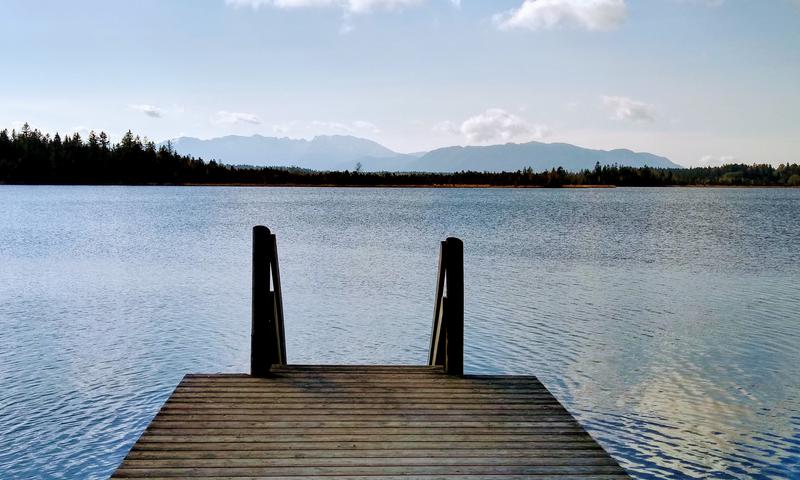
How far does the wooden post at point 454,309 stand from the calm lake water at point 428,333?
283 centimetres

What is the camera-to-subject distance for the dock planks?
6.22 meters

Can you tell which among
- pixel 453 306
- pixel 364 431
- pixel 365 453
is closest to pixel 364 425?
pixel 364 431

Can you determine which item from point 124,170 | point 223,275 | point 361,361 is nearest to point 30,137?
point 124,170

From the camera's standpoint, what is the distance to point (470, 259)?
1394 inches

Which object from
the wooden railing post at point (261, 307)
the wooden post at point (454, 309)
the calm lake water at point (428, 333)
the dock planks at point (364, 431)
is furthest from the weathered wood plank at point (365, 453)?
the calm lake water at point (428, 333)

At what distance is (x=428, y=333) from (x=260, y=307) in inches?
369

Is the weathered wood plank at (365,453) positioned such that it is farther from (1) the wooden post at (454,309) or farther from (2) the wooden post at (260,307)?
(1) the wooden post at (454,309)

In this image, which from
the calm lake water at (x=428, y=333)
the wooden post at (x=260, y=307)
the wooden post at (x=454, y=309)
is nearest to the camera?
the wooden post at (x=260, y=307)

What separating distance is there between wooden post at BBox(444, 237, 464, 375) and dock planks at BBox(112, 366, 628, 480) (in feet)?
1.05

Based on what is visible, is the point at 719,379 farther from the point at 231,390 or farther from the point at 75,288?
the point at 75,288

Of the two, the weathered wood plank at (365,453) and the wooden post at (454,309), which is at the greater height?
the wooden post at (454,309)

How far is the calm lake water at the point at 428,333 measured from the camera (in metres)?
10.8

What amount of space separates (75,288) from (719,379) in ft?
70.9

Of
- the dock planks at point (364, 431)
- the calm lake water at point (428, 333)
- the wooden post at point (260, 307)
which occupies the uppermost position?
the wooden post at point (260, 307)
